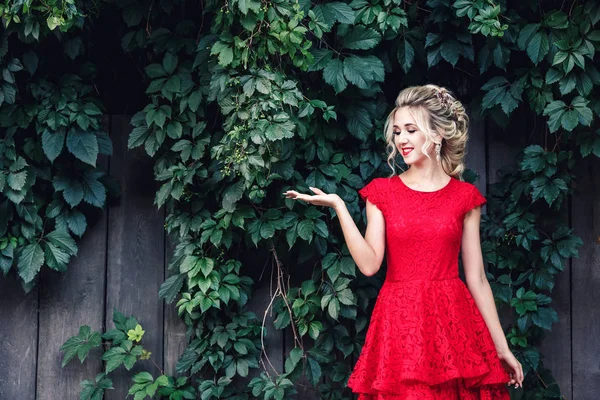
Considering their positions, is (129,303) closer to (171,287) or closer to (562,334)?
(171,287)

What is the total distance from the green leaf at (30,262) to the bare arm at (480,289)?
1.52 metres

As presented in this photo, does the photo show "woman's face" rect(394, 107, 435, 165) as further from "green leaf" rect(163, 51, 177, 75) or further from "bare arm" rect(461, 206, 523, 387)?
"green leaf" rect(163, 51, 177, 75)

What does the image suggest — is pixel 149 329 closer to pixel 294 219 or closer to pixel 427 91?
pixel 294 219

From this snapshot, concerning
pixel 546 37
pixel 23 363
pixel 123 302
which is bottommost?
pixel 23 363

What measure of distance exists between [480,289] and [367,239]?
1.36ft

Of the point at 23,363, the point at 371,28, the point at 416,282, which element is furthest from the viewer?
the point at 23,363

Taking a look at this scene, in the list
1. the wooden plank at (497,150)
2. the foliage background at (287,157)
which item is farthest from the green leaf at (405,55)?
the wooden plank at (497,150)

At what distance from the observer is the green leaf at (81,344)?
9.20 feet

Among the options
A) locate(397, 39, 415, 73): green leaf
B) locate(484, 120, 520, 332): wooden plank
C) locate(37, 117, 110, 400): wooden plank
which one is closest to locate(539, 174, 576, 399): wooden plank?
locate(484, 120, 520, 332): wooden plank

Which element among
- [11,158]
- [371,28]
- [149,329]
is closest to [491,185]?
[371,28]

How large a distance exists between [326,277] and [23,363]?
1.22m

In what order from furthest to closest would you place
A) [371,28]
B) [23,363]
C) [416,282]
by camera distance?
[23,363], [371,28], [416,282]

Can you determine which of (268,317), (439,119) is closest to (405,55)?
(439,119)

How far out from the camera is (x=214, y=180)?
2762 millimetres
